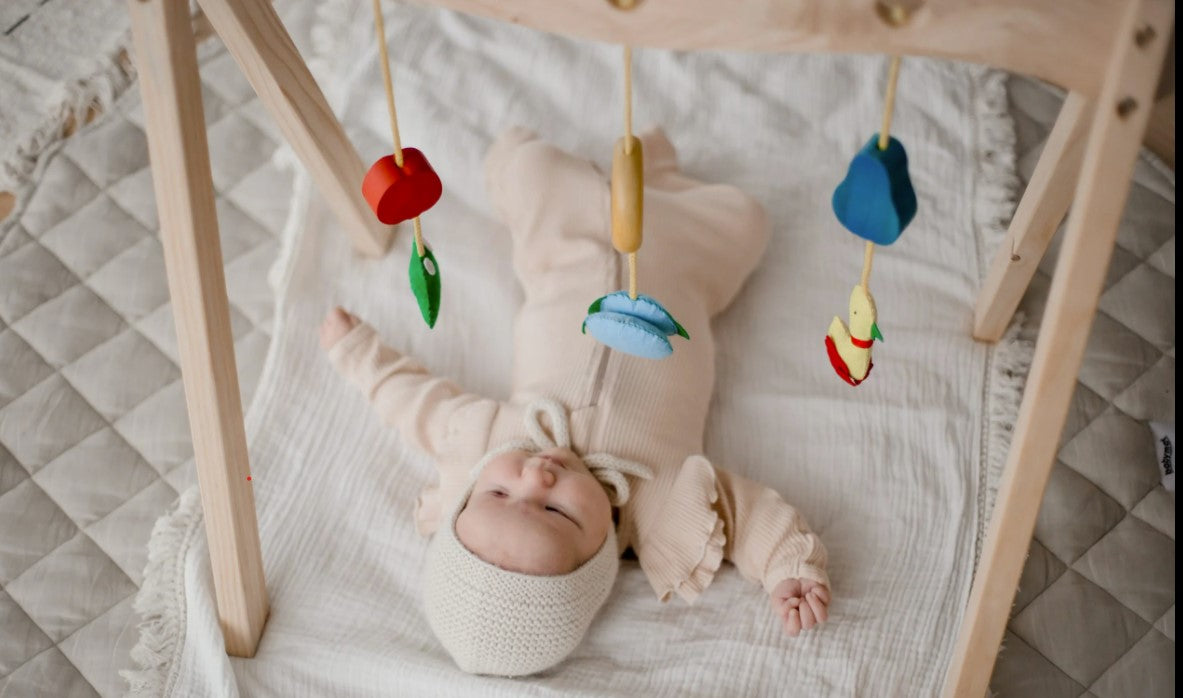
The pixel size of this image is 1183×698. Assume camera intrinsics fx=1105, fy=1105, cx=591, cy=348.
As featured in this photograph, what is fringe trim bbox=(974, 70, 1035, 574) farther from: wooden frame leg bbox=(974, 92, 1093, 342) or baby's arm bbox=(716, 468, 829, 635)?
baby's arm bbox=(716, 468, 829, 635)

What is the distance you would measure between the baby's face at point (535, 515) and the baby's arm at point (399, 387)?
96mm

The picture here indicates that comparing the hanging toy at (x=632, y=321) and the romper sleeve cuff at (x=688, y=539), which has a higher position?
the hanging toy at (x=632, y=321)

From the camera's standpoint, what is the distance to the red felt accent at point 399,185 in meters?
0.86

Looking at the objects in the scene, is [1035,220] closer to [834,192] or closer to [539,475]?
[834,192]

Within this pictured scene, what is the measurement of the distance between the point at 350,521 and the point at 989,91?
0.93 meters

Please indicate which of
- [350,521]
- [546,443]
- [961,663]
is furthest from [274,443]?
[961,663]

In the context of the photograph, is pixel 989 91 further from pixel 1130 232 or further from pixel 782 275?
pixel 782 275

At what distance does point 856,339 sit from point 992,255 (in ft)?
1.57

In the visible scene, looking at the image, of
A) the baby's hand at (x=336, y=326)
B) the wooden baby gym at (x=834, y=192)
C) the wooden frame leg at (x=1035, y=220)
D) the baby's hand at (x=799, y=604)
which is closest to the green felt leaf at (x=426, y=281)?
the wooden baby gym at (x=834, y=192)

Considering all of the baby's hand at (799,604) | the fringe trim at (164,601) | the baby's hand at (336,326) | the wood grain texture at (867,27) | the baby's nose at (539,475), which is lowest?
the baby's hand at (799,604)

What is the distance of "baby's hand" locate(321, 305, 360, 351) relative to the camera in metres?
1.16

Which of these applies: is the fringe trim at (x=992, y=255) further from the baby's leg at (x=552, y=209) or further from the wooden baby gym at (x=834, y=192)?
the baby's leg at (x=552, y=209)

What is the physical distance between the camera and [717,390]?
1.19m

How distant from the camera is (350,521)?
1104mm
